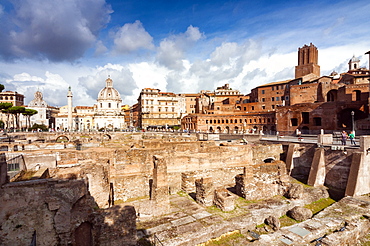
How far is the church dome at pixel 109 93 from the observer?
71919 millimetres

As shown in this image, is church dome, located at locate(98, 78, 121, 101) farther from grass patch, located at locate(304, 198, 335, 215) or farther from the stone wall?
grass patch, located at locate(304, 198, 335, 215)

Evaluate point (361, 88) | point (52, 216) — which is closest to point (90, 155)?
point (52, 216)

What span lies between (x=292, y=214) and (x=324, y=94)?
35.4 m

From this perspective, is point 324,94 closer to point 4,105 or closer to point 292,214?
point 292,214

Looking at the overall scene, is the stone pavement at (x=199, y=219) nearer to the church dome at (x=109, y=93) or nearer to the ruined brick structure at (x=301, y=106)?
the ruined brick structure at (x=301, y=106)

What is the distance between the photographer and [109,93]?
72.9m

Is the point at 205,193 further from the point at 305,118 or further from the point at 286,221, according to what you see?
the point at 305,118

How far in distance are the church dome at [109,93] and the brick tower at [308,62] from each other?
55.6 meters

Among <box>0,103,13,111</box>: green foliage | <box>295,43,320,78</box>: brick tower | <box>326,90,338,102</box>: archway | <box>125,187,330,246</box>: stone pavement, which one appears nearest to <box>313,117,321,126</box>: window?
<box>326,90,338,102</box>: archway

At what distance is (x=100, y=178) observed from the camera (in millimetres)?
10633

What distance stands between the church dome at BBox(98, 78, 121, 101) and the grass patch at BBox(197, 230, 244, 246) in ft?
227

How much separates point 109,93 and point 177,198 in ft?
219

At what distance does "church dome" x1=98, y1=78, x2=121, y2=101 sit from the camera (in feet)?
236

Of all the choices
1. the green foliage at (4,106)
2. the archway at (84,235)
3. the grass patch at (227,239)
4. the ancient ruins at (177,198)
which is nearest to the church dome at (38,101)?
the green foliage at (4,106)
